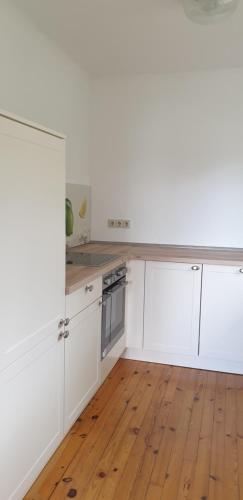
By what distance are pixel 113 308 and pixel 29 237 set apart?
1321mm

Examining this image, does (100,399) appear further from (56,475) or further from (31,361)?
(31,361)

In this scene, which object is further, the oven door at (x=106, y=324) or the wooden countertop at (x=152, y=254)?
the oven door at (x=106, y=324)

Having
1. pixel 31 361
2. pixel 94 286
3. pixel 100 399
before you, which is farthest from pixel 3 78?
pixel 100 399

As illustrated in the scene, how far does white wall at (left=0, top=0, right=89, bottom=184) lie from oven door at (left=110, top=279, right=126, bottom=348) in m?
0.99

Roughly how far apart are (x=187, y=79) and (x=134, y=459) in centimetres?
281

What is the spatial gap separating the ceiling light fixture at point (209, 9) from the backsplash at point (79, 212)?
1.49 metres

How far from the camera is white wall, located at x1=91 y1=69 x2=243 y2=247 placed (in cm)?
321

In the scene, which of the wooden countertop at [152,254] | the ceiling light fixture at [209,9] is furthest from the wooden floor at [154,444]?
the ceiling light fixture at [209,9]

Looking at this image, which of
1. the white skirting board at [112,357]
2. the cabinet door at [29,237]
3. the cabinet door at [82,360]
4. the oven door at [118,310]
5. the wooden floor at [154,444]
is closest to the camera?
the cabinet door at [29,237]

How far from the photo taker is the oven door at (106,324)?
2515 mm

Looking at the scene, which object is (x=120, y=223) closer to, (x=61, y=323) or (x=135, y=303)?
(x=135, y=303)


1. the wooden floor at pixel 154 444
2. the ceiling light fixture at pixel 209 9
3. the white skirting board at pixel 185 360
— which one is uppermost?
the ceiling light fixture at pixel 209 9

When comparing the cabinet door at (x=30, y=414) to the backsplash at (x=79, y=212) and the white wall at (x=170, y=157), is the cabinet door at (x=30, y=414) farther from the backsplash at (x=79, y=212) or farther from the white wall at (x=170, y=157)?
the white wall at (x=170, y=157)

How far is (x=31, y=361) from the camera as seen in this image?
161 centimetres
